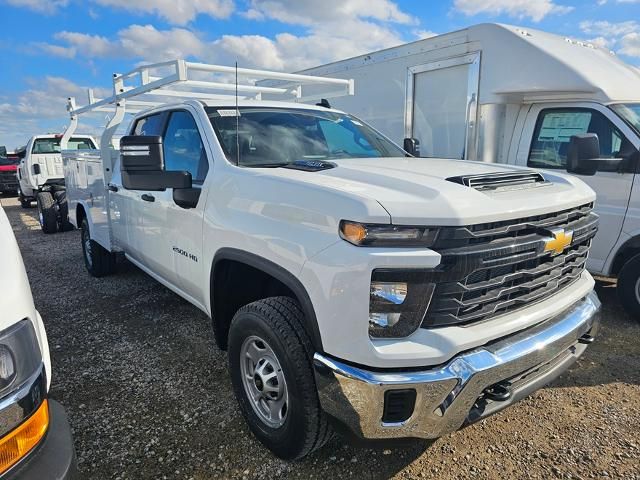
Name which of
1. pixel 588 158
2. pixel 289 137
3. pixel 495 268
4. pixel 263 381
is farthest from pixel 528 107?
pixel 263 381

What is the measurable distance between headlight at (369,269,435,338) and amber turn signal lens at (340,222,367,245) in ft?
0.51

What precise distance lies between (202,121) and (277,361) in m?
1.83

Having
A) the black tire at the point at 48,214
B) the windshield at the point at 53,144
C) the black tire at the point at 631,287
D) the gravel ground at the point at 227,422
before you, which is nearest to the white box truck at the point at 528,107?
the black tire at the point at 631,287

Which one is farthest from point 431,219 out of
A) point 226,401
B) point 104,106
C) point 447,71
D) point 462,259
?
point 104,106

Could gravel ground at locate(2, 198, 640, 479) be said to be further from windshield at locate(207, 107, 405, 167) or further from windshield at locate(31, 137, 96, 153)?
windshield at locate(31, 137, 96, 153)

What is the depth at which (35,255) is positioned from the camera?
7754 mm

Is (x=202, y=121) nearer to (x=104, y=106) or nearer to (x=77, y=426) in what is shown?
(x=77, y=426)

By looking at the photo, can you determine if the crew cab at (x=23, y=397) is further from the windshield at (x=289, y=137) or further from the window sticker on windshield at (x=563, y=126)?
the window sticker on windshield at (x=563, y=126)

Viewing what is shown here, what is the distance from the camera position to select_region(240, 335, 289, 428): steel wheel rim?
7.97ft

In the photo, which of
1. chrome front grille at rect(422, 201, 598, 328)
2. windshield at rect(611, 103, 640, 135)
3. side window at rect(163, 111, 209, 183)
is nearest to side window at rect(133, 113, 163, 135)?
side window at rect(163, 111, 209, 183)

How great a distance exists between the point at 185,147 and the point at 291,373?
6.89ft

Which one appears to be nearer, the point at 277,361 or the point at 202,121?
the point at 277,361

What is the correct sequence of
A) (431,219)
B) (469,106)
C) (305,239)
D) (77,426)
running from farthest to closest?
1. (469,106)
2. (77,426)
3. (305,239)
4. (431,219)

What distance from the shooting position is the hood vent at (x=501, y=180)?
2273mm
